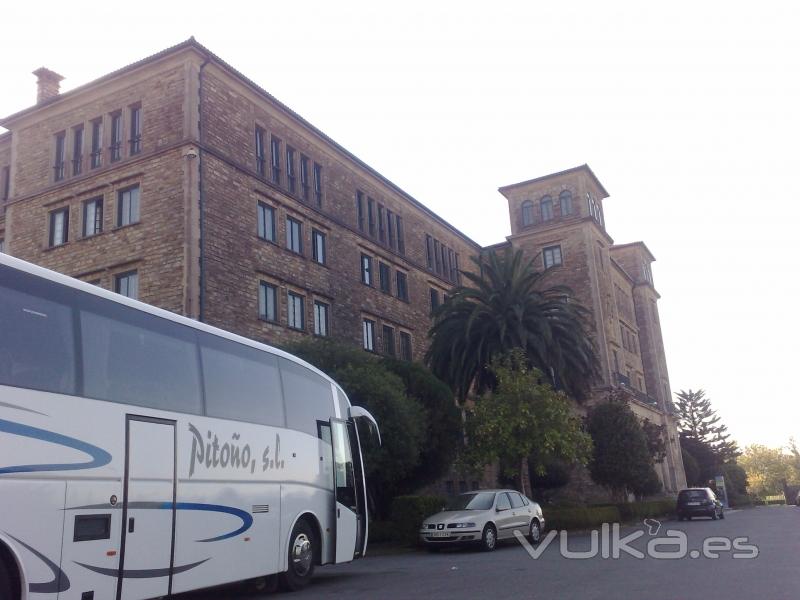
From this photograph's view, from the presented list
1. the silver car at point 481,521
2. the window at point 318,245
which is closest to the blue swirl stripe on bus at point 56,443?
the silver car at point 481,521

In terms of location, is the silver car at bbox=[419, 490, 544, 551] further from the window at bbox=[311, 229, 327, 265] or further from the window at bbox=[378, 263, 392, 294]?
the window at bbox=[378, 263, 392, 294]

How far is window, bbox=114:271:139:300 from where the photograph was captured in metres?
25.7

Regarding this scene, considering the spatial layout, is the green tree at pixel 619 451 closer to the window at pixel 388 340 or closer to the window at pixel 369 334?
the window at pixel 388 340

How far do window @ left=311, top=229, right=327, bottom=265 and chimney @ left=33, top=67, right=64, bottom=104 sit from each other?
12.2 m

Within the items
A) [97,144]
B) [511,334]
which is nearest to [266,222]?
[97,144]

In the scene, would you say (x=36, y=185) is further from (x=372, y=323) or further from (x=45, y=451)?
(x=45, y=451)

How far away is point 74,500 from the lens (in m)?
7.66

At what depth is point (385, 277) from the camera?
37.8 meters

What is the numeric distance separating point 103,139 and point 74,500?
2347 centimetres

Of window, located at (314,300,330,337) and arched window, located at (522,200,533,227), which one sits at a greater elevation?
arched window, located at (522,200,533,227)

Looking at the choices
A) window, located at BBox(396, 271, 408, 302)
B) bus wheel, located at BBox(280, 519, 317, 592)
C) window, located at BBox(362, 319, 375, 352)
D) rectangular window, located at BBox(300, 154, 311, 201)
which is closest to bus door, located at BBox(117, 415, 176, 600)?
bus wheel, located at BBox(280, 519, 317, 592)

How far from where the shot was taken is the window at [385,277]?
37500mm

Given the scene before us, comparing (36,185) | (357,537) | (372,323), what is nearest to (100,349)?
(357,537)

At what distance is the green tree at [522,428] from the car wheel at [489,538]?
8.27m
